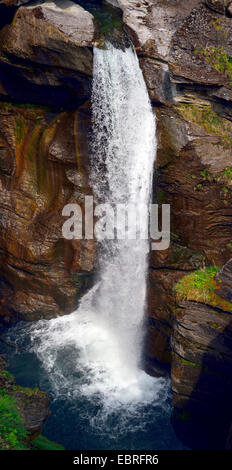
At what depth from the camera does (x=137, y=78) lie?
16.2 m

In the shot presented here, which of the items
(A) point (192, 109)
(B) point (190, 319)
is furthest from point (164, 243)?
(A) point (192, 109)

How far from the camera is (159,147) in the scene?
16219 millimetres

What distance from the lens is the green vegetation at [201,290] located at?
13.3 m

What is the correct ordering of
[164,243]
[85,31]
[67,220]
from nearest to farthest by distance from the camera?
[85,31] → [164,243] → [67,220]

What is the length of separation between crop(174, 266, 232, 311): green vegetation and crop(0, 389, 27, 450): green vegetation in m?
6.68

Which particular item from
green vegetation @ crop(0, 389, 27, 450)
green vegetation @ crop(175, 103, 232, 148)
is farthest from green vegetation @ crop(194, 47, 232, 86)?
green vegetation @ crop(0, 389, 27, 450)

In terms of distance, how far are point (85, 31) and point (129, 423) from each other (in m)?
15.6

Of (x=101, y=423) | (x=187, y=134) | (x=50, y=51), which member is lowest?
(x=101, y=423)

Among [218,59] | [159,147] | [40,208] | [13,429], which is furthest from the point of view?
[40,208]

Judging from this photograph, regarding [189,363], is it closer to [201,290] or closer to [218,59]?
[201,290]

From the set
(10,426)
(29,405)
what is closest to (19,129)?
(29,405)

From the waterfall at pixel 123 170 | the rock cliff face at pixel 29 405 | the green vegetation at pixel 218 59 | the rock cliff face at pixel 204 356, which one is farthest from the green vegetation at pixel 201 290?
the green vegetation at pixel 218 59

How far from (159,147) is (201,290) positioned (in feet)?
20.3
